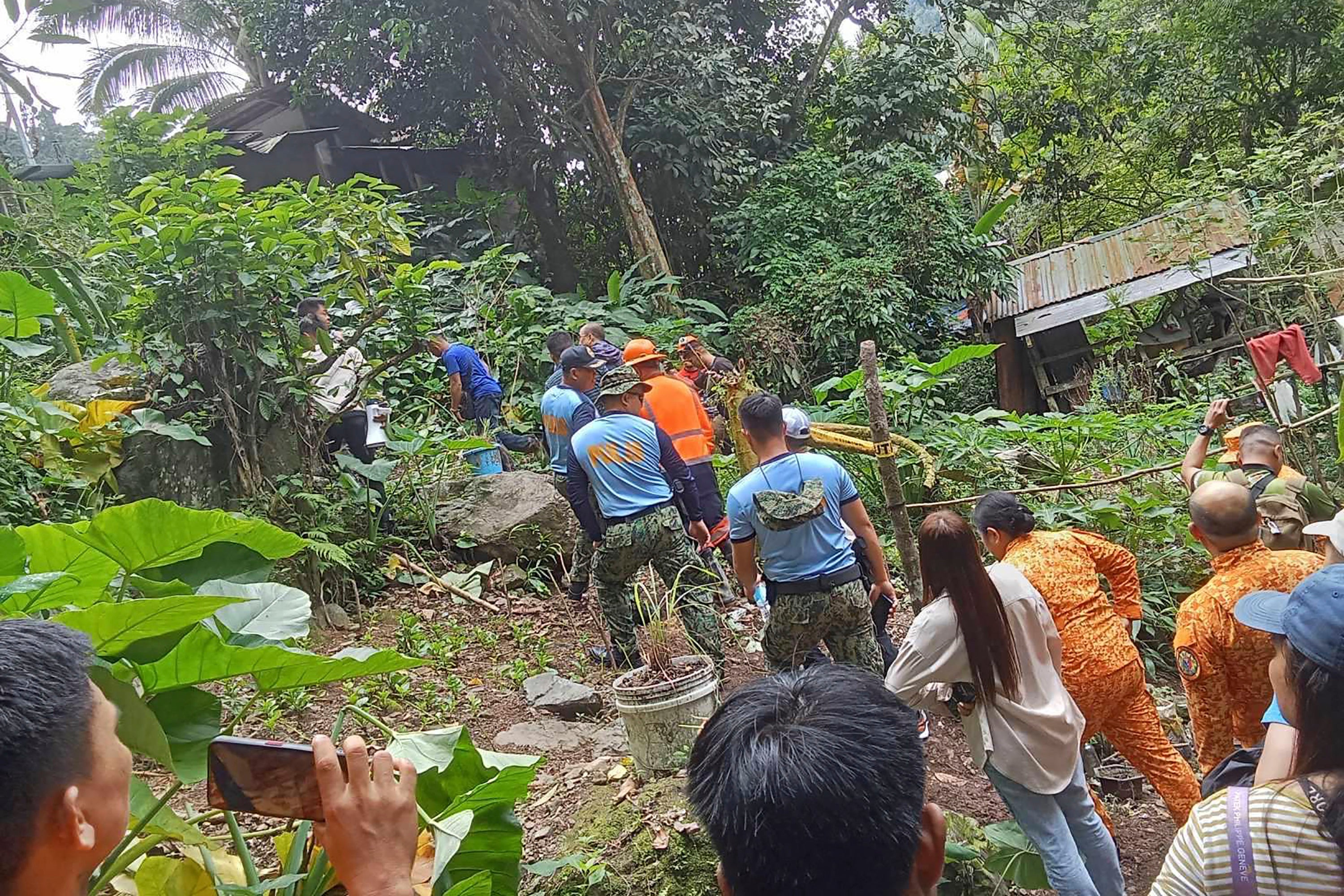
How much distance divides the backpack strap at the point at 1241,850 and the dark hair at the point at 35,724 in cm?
177

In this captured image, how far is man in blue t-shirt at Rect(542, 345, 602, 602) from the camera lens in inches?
233

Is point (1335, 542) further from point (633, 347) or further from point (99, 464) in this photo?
point (99, 464)

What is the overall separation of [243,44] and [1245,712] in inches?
773

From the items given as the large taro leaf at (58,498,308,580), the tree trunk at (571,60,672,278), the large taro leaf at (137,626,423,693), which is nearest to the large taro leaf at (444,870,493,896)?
the large taro leaf at (137,626,423,693)

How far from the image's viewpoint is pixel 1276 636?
6.59ft

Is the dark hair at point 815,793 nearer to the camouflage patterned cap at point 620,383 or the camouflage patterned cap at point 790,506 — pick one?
the camouflage patterned cap at point 790,506

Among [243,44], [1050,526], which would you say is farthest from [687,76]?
[1050,526]

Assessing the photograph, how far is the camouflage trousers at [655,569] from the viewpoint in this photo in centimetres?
495

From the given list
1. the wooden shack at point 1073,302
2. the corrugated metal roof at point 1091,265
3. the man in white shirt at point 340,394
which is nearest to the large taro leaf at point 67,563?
the man in white shirt at point 340,394

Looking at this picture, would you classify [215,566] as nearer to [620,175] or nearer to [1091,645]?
[1091,645]

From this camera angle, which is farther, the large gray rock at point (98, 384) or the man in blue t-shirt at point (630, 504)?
the large gray rock at point (98, 384)

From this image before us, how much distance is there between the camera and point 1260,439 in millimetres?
4512

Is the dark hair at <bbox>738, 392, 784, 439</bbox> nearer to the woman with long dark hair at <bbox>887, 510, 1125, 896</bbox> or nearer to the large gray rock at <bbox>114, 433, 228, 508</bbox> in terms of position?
the woman with long dark hair at <bbox>887, 510, 1125, 896</bbox>

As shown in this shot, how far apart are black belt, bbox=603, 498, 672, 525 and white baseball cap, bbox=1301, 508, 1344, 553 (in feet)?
10.3
